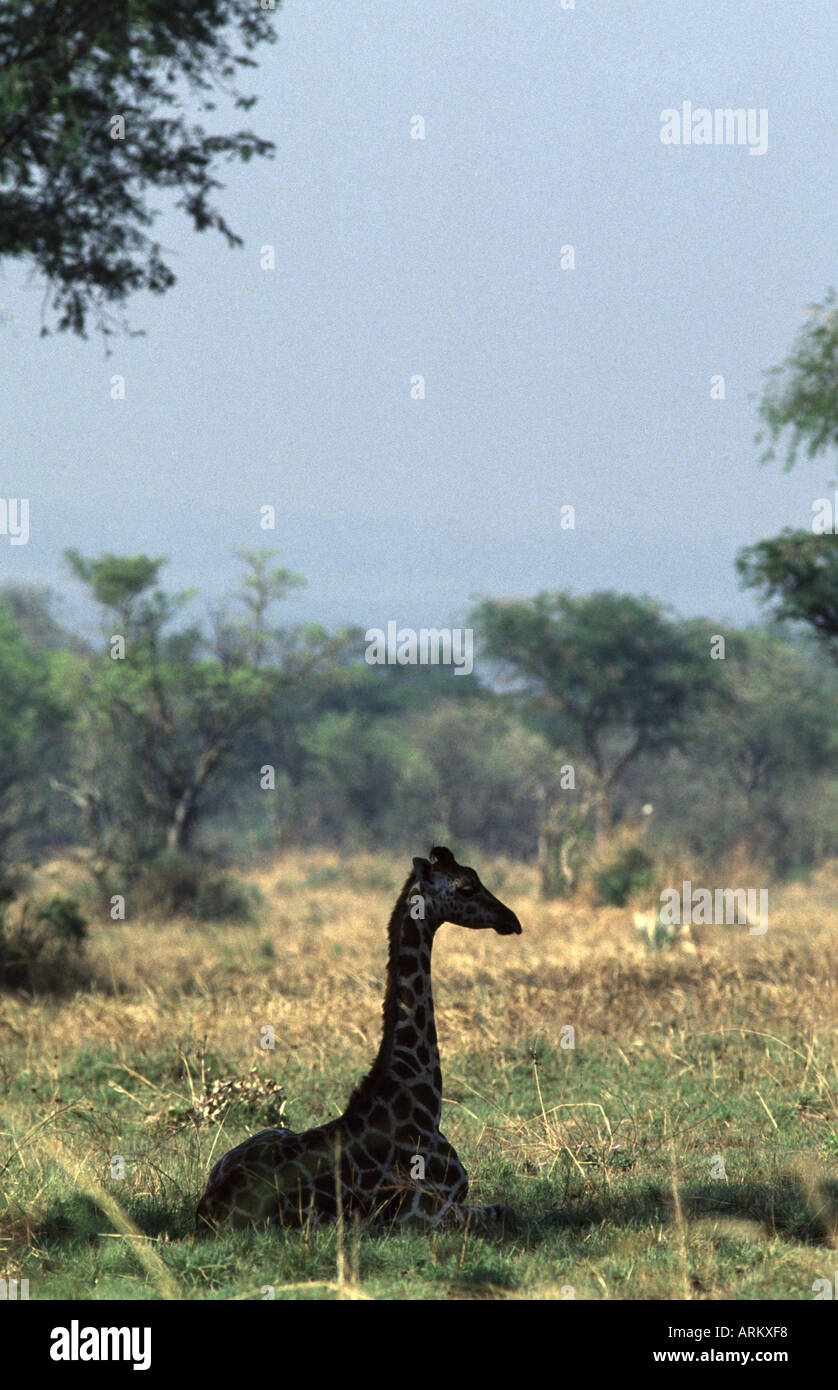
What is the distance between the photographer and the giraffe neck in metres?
5.94

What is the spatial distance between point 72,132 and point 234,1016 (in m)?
9.30

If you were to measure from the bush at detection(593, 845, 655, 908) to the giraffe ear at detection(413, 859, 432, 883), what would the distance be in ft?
51.7

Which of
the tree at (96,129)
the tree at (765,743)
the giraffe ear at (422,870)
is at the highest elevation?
the tree at (96,129)

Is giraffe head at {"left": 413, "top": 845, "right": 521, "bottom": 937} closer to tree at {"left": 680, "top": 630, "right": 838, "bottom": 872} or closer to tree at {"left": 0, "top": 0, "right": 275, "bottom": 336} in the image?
tree at {"left": 0, "top": 0, "right": 275, "bottom": 336}

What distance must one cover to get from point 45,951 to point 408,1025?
903 cm

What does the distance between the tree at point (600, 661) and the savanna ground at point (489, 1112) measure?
2364cm

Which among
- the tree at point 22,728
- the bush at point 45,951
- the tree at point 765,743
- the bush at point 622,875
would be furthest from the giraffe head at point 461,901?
the tree at point 765,743

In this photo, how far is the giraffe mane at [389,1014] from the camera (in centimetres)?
593

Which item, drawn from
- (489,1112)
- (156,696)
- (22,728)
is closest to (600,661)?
(156,696)

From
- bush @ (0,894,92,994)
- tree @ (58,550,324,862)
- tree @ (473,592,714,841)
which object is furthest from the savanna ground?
tree @ (473,592,714,841)

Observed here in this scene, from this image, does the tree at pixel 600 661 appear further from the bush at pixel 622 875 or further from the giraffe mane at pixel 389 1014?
the giraffe mane at pixel 389 1014
